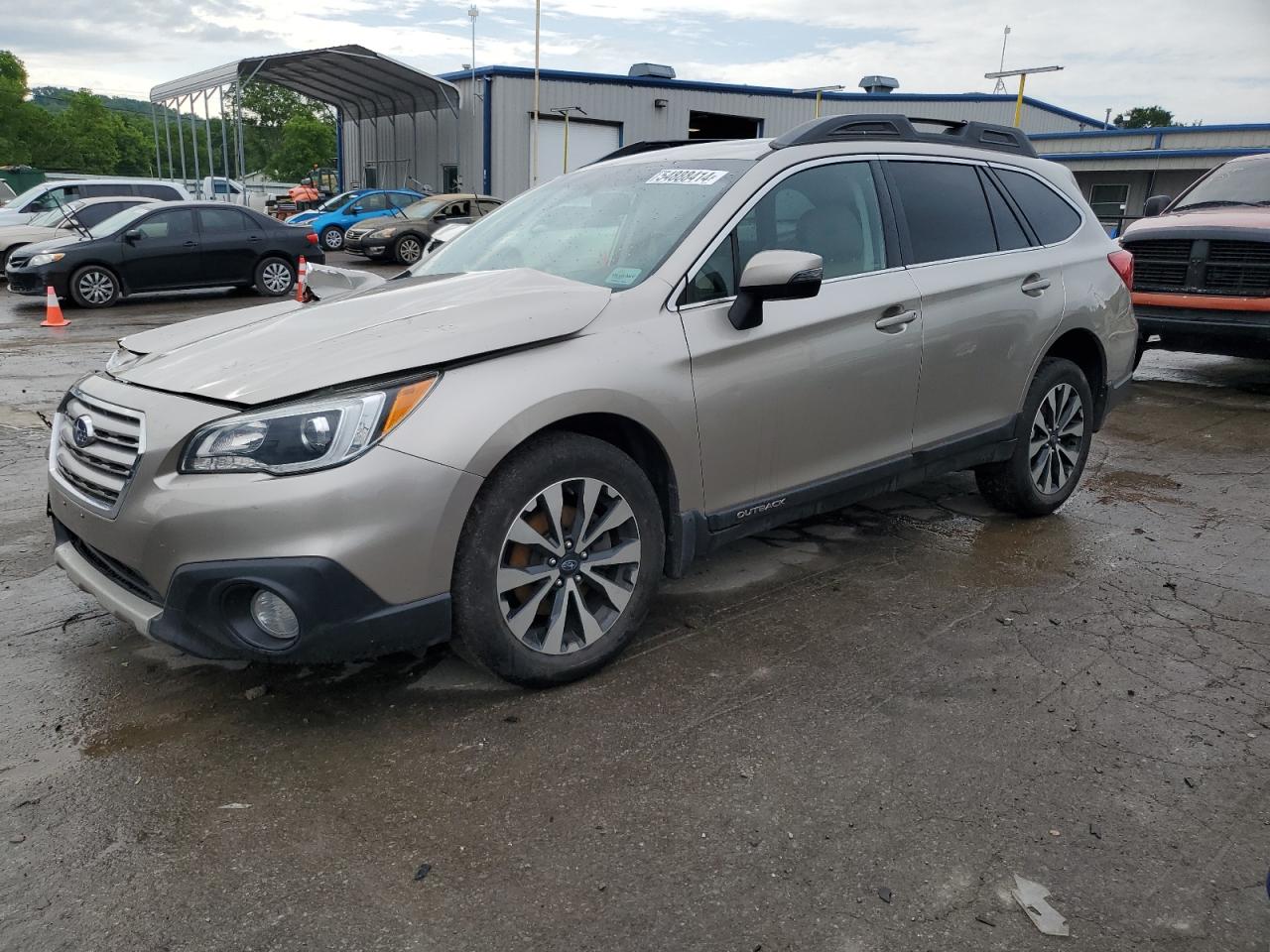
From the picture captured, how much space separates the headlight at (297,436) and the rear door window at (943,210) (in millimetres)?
2512

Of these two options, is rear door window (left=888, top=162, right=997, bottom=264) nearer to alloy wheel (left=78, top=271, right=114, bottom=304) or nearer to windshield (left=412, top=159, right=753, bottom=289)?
windshield (left=412, top=159, right=753, bottom=289)

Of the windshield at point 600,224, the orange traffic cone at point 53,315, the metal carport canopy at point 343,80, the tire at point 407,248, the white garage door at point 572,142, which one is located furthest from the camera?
the white garage door at point 572,142

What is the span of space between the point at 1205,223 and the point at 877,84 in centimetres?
3414

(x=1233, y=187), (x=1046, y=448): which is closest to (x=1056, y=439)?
(x=1046, y=448)

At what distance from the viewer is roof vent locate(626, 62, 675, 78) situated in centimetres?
3528

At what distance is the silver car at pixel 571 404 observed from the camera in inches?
109

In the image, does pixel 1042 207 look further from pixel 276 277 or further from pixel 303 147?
pixel 303 147

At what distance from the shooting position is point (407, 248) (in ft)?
71.7

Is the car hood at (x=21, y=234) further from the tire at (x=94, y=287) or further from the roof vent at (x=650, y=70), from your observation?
the roof vent at (x=650, y=70)

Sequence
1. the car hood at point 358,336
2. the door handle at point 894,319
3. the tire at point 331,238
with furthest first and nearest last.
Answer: the tire at point 331,238 < the door handle at point 894,319 < the car hood at point 358,336

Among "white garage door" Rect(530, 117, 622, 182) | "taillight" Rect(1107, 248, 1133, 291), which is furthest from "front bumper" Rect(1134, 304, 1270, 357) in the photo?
"white garage door" Rect(530, 117, 622, 182)

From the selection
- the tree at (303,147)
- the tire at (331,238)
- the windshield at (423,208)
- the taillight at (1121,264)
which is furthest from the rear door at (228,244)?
the tree at (303,147)

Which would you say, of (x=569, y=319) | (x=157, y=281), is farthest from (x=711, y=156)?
(x=157, y=281)

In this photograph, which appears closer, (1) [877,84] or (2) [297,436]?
(2) [297,436]
